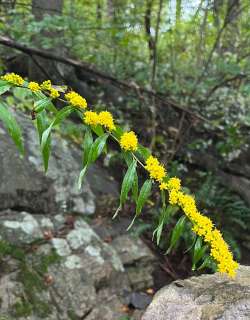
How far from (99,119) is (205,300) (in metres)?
1.15

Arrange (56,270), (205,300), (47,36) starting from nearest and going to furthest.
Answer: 1. (205,300)
2. (56,270)
3. (47,36)

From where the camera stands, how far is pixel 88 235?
4.82 meters

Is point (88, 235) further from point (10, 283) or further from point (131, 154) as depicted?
point (131, 154)

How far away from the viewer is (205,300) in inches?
81.6

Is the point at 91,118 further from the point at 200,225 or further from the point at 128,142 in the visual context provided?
the point at 200,225

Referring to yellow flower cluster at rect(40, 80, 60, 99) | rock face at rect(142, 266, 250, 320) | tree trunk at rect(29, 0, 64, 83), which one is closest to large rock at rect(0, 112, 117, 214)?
tree trunk at rect(29, 0, 64, 83)

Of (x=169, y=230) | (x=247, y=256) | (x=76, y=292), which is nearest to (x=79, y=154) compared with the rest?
(x=169, y=230)

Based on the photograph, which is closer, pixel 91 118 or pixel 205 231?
pixel 91 118

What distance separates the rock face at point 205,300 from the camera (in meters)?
1.91

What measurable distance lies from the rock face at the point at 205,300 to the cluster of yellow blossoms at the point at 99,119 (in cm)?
107

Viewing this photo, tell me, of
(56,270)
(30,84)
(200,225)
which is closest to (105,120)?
(30,84)

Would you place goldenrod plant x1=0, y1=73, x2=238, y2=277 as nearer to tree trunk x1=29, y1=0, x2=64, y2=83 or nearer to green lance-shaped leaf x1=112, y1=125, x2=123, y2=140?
green lance-shaped leaf x1=112, y1=125, x2=123, y2=140

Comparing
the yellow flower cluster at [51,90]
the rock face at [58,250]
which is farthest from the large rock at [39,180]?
the yellow flower cluster at [51,90]

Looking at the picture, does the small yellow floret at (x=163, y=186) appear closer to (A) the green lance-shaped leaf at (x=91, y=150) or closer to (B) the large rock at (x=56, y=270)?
(A) the green lance-shaped leaf at (x=91, y=150)
